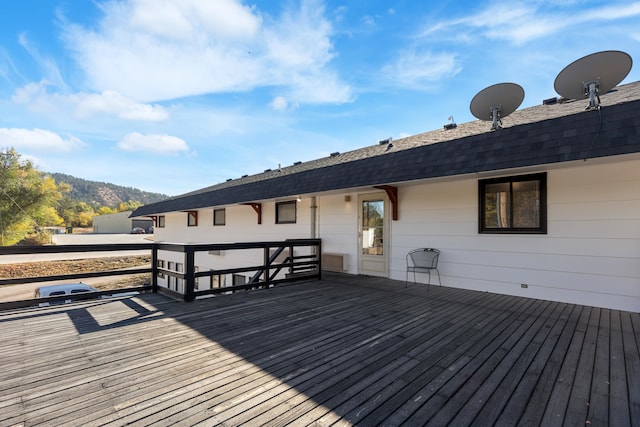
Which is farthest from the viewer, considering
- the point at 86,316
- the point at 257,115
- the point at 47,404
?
the point at 257,115

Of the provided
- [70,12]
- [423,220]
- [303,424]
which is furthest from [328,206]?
[70,12]

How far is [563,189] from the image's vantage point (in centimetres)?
435

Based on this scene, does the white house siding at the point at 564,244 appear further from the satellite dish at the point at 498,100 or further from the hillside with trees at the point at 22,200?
the hillside with trees at the point at 22,200

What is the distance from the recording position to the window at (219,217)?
11448mm

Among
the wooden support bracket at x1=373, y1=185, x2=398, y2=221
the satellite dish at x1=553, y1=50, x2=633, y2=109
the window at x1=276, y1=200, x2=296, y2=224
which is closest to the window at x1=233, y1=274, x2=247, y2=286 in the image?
the window at x1=276, y1=200, x2=296, y2=224

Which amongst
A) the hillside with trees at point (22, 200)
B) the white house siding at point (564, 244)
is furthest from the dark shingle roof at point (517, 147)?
the hillside with trees at point (22, 200)

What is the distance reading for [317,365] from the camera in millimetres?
2250

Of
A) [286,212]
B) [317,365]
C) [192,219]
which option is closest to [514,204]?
[317,365]

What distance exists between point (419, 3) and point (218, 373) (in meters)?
8.02

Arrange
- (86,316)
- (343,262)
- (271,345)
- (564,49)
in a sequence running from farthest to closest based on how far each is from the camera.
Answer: (343,262) → (564,49) → (86,316) → (271,345)

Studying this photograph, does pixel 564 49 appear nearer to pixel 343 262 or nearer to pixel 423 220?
pixel 423 220

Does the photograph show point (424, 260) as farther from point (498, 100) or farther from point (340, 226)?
point (498, 100)

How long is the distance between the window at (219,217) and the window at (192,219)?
1.63 m

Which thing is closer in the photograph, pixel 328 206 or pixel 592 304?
pixel 592 304
